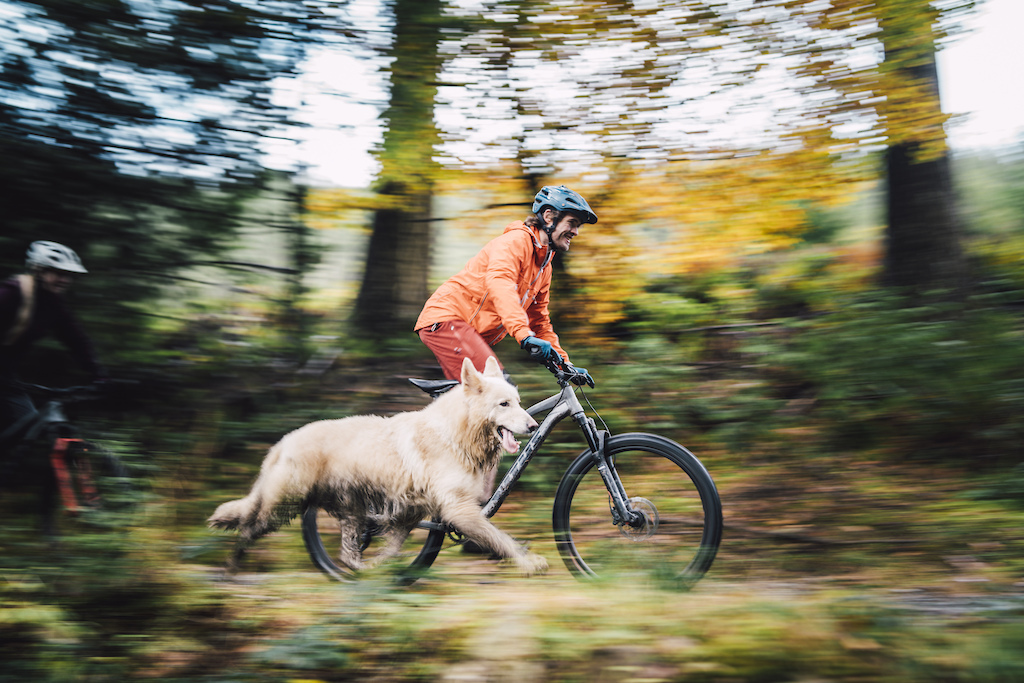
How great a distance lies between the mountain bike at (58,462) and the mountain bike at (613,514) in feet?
5.47

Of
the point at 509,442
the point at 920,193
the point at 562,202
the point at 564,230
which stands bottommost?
the point at 509,442

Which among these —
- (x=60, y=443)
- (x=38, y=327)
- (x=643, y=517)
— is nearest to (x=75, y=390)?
(x=60, y=443)

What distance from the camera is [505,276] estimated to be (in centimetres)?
350

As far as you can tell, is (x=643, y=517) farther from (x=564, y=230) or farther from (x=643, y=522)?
(x=564, y=230)

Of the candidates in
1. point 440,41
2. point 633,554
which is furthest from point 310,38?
point 633,554

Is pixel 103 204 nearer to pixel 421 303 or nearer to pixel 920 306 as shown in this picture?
pixel 421 303

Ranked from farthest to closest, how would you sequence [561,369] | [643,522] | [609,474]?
[561,369] → [609,474] → [643,522]

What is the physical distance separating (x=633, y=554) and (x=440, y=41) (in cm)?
428

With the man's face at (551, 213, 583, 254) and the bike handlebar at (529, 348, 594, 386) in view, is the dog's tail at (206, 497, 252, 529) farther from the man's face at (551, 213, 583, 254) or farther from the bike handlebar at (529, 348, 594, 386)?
the man's face at (551, 213, 583, 254)

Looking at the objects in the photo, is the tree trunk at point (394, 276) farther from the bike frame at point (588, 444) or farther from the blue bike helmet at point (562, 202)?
the bike frame at point (588, 444)

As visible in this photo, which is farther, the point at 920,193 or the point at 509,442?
the point at 920,193

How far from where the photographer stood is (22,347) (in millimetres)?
4230

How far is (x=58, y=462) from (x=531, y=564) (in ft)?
10.7

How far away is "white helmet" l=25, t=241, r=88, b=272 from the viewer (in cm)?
407
